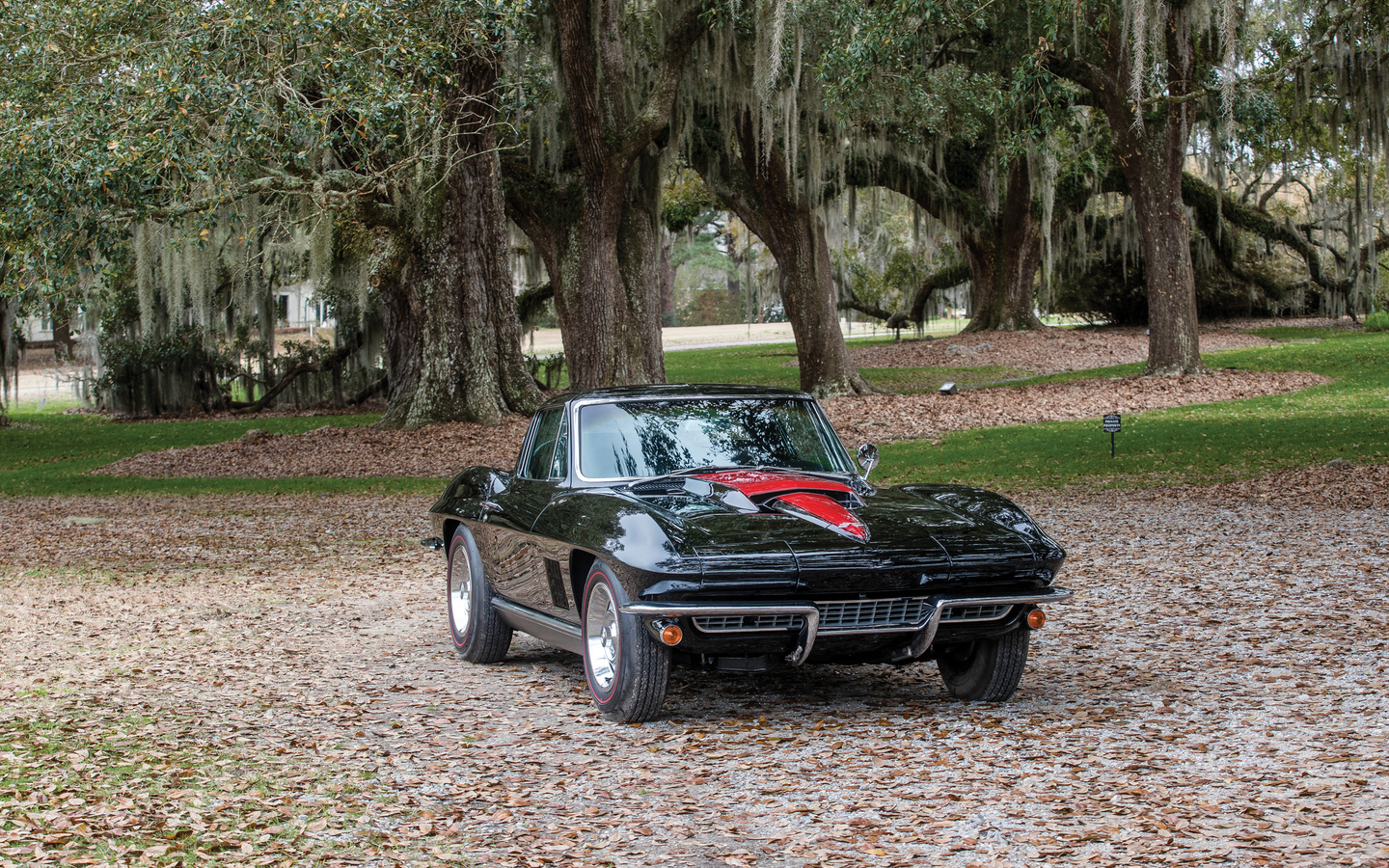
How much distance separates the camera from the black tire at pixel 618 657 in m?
5.39

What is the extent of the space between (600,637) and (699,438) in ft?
4.08

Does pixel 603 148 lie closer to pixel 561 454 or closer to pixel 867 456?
pixel 561 454

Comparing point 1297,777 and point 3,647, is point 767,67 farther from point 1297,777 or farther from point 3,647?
point 1297,777

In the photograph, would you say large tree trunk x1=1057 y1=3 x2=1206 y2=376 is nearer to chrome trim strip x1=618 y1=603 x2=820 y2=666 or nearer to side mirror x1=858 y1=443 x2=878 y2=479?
side mirror x1=858 y1=443 x2=878 y2=479

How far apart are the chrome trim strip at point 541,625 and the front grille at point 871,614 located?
1.23 metres

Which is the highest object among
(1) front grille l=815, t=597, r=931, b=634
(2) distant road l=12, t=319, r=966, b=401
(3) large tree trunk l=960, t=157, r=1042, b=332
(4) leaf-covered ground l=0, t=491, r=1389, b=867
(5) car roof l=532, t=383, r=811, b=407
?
(3) large tree trunk l=960, t=157, r=1042, b=332

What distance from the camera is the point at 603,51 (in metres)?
19.1

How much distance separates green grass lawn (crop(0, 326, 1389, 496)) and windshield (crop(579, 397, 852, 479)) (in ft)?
25.4

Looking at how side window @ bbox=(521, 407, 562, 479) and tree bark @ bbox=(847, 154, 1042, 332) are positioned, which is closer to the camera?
side window @ bbox=(521, 407, 562, 479)

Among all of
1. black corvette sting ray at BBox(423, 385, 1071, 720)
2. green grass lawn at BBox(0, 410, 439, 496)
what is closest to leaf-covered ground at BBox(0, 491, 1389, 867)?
black corvette sting ray at BBox(423, 385, 1071, 720)

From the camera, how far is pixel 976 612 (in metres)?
5.51

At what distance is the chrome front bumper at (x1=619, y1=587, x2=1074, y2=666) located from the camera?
16.9 ft

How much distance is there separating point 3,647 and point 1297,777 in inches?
264

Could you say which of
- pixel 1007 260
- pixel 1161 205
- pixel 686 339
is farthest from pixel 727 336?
pixel 1161 205
